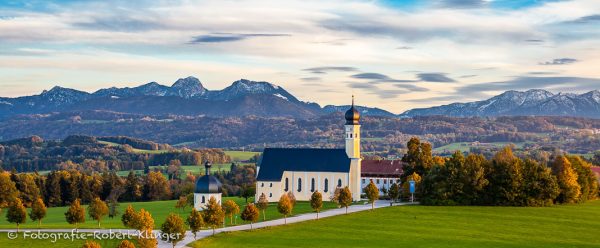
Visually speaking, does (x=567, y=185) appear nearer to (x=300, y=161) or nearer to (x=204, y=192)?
(x=300, y=161)

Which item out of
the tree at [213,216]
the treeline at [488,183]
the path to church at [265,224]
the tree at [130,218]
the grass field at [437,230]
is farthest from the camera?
the treeline at [488,183]

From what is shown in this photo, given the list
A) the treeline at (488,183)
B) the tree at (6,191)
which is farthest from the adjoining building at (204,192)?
the tree at (6,191)

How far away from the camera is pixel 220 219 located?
274 ft

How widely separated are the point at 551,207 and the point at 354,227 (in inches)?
1283

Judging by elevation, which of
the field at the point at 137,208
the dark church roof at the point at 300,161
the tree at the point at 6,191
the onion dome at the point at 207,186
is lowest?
the field at the point at 137,208

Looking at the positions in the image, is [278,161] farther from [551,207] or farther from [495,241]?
[495,241]

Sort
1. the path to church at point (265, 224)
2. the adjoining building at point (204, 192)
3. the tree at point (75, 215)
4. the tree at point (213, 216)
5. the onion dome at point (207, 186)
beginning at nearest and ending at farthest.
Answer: the path to church at point (265, 224), the tree at point (213, 216), the tree at point (75, 215), the adjoining building at point (204, 192), the onion dome at point (207, 186)

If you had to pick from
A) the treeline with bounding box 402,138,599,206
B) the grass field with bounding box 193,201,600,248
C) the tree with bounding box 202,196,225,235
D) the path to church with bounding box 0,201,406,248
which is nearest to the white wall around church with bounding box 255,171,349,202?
the path to church with bounding box 0,201,406,248

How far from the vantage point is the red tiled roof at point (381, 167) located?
14438 cm

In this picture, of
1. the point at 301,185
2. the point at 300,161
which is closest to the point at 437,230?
the point at 301,185

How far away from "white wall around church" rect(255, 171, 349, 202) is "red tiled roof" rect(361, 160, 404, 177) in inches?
904

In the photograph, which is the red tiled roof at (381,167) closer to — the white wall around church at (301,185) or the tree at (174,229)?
the white wall around church at (301,185)

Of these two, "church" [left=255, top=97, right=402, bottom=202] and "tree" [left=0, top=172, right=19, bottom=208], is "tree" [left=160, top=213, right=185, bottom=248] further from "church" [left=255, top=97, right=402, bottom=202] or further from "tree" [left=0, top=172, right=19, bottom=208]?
"tree" [left=0, top=172, right=19, bottom=208]

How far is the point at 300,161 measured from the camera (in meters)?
126
